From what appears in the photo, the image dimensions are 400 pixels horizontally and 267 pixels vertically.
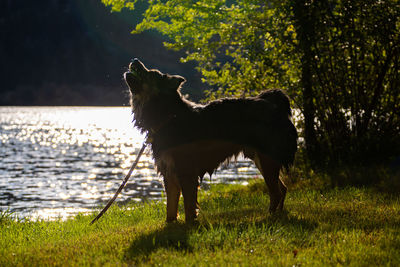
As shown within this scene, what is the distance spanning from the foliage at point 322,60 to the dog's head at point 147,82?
17.5 feet

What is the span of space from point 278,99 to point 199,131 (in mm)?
1520

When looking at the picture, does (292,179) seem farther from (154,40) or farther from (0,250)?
(154,40)

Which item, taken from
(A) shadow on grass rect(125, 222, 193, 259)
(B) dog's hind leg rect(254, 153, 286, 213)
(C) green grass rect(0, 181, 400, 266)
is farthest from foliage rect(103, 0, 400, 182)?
(A) shadow on grass rect(125, 222, 193, 259)

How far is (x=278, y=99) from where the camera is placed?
700 cm

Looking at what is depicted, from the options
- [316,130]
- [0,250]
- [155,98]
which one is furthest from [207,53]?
[0,250]

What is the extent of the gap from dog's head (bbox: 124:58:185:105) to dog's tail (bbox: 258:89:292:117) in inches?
60.9

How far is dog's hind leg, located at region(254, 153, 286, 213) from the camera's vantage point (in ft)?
22.1

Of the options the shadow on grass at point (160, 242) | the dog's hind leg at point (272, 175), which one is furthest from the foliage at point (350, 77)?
the shadow on grass at point (160, 242)

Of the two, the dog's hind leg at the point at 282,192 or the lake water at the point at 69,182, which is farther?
the lake water at the point at 69,182

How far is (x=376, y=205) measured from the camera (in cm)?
755

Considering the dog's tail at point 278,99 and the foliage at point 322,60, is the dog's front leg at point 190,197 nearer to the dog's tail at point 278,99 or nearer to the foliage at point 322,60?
the dog's tail at point 278,99

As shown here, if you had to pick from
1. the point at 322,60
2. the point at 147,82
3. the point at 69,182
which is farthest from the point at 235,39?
the point at 69,182

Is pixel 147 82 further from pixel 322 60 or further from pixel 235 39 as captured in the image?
pixel 235 39

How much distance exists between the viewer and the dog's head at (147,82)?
20.0ft
